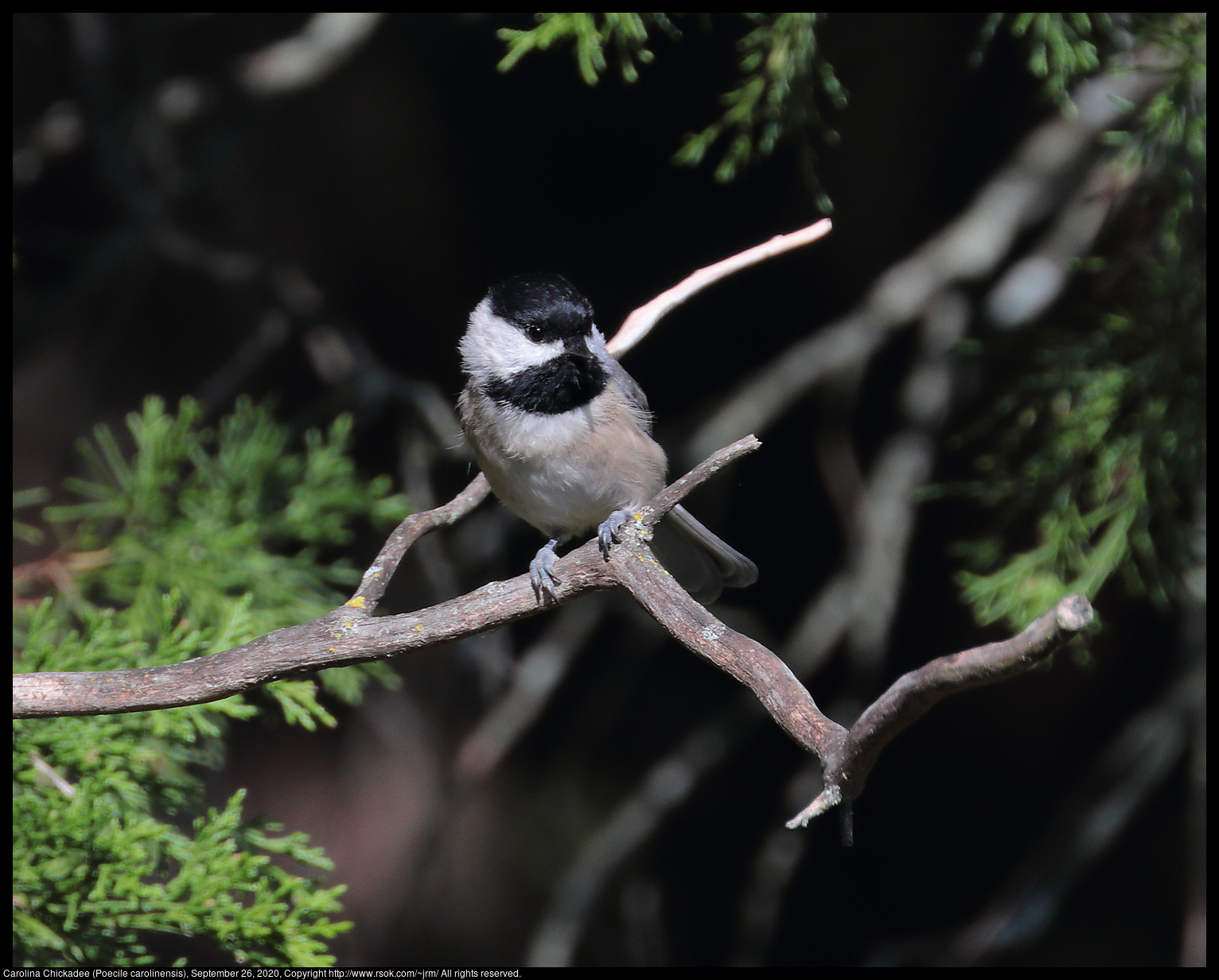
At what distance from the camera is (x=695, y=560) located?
1.85 metres

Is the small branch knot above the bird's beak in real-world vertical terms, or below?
below

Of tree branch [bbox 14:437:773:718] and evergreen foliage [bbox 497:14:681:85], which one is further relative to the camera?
evergreen foliage [bbox 497:14:681:85]

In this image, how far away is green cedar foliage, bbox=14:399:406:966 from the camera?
1.35 metres

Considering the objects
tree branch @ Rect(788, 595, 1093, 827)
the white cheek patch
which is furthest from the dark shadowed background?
tree branch @ Rect(788, 595, 1093, 827)

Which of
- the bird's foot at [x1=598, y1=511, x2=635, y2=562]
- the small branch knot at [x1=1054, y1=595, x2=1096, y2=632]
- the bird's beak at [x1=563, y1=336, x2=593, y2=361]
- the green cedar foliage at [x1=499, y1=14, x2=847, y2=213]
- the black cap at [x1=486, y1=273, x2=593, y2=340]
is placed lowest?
the bird's foot at [x1=598, y1=511, x2=635, y2=562]

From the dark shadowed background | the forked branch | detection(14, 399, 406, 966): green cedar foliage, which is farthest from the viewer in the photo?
the dark shadowed background

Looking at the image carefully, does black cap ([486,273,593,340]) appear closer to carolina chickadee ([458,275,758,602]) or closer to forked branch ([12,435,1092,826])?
carolina chickadee ([458,275,758,602])

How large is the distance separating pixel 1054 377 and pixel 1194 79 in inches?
24.0

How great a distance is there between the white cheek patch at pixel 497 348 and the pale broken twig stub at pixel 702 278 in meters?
0.15

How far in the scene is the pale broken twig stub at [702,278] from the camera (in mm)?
1440

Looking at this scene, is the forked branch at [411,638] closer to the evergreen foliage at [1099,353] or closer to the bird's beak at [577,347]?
the bird's beak at [577,347]

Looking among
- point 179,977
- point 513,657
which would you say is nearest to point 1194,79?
point 513,657

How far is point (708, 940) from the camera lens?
2.72 metres

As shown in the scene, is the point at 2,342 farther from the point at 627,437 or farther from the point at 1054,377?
the point at 1054,377
